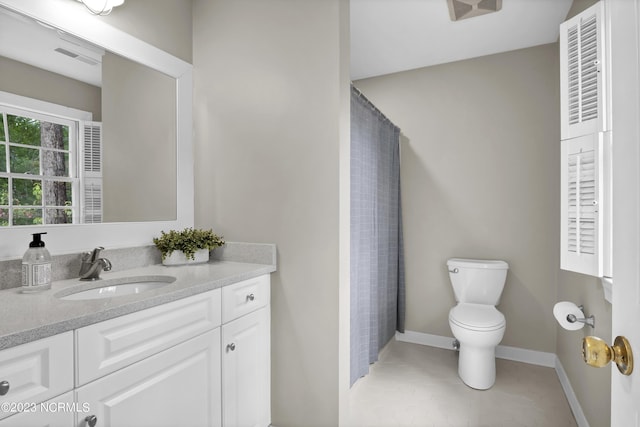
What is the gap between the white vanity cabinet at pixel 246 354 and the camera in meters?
1.53

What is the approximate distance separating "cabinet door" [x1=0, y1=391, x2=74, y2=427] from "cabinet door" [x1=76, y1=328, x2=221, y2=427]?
0.03m

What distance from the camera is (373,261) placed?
257cm

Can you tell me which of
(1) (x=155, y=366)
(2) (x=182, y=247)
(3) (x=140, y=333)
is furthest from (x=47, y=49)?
(1) (x=155, y=366)

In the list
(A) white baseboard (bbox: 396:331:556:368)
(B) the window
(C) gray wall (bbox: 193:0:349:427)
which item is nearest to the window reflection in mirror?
(B) the window

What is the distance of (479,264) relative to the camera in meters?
2.71

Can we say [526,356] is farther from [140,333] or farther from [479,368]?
[140,333]

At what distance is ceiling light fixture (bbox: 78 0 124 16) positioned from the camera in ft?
4.98

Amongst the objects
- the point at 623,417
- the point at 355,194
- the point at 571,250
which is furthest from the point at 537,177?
the point at 623,417

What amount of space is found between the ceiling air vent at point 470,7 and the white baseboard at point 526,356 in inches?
96.5

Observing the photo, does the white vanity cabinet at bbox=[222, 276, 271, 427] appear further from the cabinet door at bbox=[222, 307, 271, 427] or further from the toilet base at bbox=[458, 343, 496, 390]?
the toilet base at bbox=[458, 343, 496, 390]

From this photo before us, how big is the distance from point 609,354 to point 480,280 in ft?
7.16

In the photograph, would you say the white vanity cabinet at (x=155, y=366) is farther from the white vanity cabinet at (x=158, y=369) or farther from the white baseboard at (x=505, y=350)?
the white baseboard at (x=505, y=350)

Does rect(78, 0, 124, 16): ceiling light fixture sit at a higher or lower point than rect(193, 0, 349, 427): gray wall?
higher

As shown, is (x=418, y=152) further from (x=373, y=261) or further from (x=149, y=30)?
(x=149, y=30)
